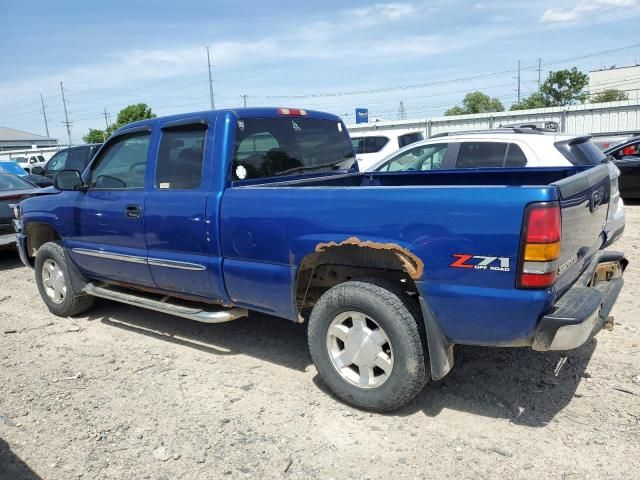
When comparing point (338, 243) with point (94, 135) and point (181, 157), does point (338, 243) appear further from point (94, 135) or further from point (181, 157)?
point (94, 135)

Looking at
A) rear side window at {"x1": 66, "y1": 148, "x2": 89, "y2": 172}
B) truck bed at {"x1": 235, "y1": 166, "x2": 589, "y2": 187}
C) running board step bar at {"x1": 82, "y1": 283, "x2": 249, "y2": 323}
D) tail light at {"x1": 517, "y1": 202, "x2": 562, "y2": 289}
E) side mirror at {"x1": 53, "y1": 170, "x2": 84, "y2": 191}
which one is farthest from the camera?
rear side window at {"x1": 66, "y1": 148, "x2": 89, "y2": 172}

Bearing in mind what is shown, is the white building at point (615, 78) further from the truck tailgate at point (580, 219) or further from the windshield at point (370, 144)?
the truck tailgate at point (580, 219)

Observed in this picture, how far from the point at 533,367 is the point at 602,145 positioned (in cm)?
1074

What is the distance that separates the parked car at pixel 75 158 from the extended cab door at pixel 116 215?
326 inches

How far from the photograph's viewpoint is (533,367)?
400 centimetres

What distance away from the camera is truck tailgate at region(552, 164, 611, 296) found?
9.53ft

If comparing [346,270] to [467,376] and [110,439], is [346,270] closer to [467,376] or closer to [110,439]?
[467,376]

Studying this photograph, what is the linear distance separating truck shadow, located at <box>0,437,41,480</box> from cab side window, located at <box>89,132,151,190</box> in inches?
88.8

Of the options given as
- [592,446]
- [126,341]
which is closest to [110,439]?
[126,341]

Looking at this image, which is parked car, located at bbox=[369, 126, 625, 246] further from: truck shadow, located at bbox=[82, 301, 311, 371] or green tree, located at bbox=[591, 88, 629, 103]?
green tree, located at bbox=[591, 88, 629, 103]

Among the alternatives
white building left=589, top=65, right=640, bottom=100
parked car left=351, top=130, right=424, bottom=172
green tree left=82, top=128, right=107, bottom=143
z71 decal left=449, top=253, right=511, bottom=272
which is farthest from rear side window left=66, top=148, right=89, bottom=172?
white building left=589, top=65, right=640, bottom=100

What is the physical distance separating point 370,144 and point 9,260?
818 centimetres

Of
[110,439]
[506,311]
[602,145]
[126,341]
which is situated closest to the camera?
[506,311]

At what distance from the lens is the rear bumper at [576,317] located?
282 centimetres
